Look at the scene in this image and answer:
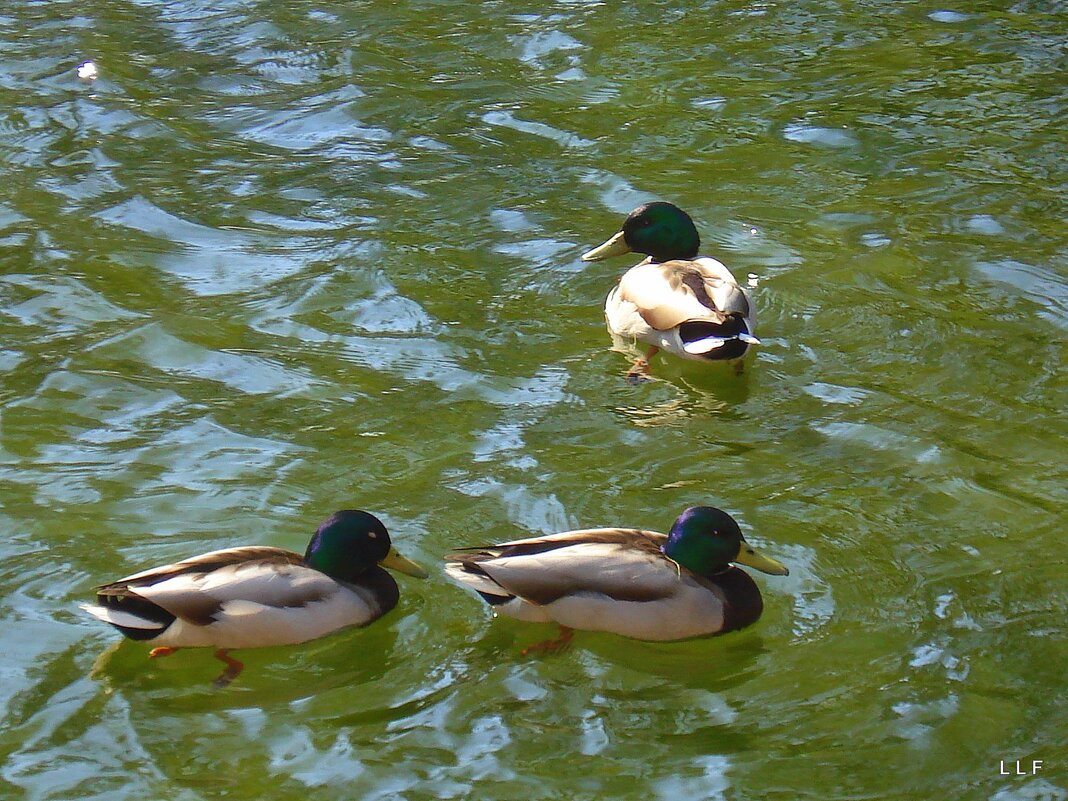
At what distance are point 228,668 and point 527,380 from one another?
94.9 inches

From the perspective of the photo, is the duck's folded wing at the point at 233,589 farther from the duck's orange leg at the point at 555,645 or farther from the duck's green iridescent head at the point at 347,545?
the duck's orange leg at the point at 555,645

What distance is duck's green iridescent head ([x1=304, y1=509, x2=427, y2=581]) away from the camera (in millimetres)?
5500

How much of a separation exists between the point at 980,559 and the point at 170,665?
108 inches

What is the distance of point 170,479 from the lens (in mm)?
6453

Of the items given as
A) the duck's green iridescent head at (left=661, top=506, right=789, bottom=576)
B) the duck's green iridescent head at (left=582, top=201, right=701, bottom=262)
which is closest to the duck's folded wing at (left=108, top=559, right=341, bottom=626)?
the duck's green iridescent head at (left=661, top=506, right=789, bottom=576)

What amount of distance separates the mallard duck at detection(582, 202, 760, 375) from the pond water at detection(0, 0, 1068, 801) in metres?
0.16

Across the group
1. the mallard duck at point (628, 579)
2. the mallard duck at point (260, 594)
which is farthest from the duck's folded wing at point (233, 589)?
the mallard duck at point (628, 579)

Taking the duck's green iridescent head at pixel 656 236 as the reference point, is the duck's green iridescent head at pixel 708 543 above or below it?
above

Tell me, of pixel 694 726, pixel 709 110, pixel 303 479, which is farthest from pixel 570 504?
pixel 709 110

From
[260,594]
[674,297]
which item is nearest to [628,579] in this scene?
[260,594]

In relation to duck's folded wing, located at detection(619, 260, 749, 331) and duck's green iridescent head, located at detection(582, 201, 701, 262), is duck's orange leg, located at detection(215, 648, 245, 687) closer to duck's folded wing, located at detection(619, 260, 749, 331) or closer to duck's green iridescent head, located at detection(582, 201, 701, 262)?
duck's folded wing, located at detection(619, 260, 749, 331)

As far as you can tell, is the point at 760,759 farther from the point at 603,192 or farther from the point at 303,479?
the point at 603,192

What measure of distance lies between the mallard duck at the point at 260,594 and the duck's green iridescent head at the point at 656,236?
3289mm

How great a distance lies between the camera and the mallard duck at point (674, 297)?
23.8 feet
